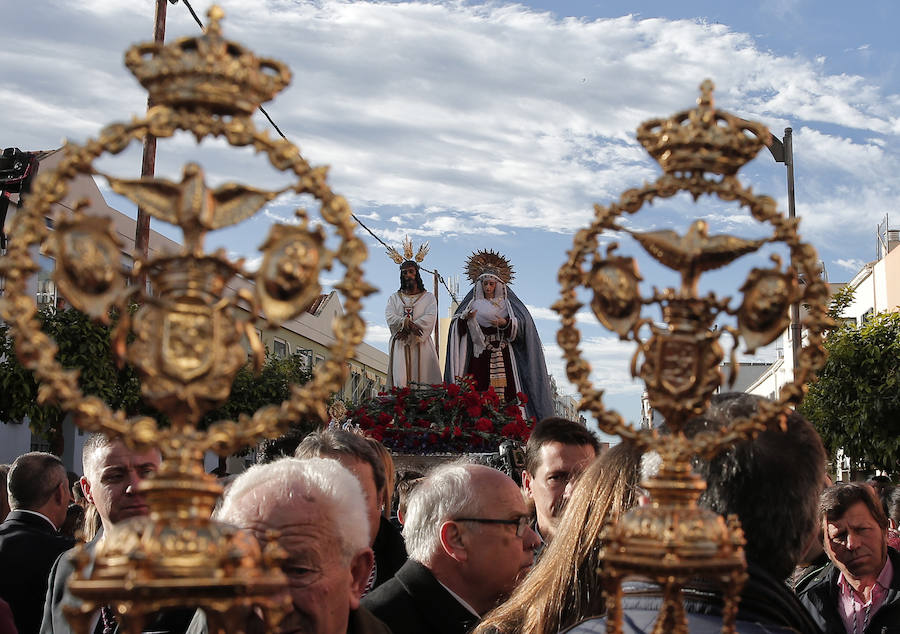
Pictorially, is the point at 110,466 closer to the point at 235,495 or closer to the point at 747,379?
the point at 235,495

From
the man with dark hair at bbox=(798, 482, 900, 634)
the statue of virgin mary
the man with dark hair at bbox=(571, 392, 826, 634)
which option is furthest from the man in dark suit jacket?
the statue of virgin mary

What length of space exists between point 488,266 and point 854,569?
7.21 meters

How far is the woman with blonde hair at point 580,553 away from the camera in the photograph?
2863mm

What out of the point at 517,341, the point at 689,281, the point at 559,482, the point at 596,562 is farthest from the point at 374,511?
the point at 517,341

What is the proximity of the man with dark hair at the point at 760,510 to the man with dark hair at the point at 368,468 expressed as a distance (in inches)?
84.4

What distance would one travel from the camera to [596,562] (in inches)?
115

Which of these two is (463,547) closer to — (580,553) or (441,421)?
(580,553)

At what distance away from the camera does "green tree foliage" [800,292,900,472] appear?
58.0 ft

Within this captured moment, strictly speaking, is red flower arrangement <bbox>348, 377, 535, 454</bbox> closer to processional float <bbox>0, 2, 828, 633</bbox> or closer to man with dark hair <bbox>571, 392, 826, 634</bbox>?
man with dark hair <bbox>571, 392, 826, 634</bbox>

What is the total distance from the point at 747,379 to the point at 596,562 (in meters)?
61.9

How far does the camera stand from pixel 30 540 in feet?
16.9

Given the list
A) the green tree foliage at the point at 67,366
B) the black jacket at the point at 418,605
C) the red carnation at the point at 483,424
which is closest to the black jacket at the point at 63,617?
the black jacket at the point at 418,605

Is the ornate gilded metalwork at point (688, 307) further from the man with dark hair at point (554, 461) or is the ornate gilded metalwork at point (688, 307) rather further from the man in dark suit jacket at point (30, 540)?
the man in dark suit jacket at point (30, 540)

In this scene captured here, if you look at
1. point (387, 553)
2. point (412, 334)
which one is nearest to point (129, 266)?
point (412, 334)
